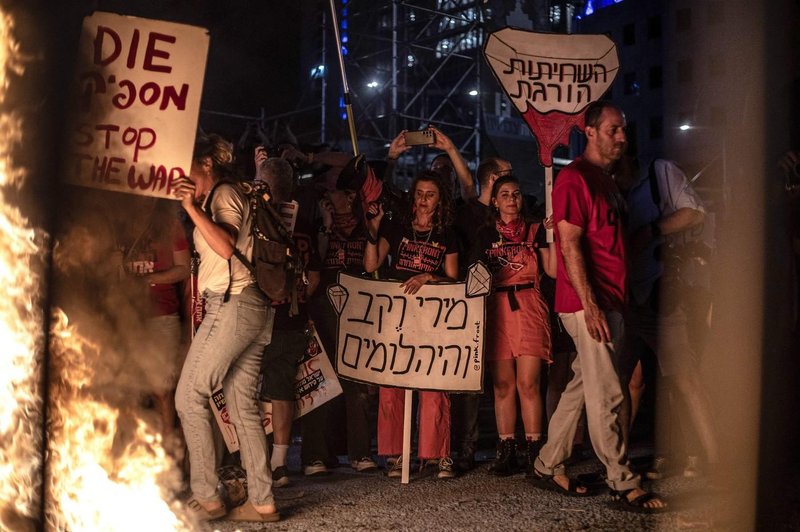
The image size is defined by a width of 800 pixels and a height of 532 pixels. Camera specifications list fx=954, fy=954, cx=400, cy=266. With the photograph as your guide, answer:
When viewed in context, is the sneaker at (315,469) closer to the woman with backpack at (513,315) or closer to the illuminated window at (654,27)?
the woman with backpack at (513,315)

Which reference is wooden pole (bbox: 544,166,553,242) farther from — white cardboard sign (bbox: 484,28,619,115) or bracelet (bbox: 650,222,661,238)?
bracelet (bbox: 650,222,661,238)

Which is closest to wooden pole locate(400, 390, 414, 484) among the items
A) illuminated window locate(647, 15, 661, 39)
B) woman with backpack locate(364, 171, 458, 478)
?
woman with backpack locate(364, 171, 458, 478)

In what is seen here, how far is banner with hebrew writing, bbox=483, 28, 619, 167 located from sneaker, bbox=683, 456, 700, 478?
7.54ft

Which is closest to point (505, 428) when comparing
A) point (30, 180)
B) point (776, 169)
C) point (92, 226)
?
point (776, 169)

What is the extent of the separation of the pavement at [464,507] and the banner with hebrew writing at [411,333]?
69 cm

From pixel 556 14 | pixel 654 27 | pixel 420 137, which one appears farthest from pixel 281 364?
pixel 654 27

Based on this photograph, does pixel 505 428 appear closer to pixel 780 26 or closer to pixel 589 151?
pixel 589 151

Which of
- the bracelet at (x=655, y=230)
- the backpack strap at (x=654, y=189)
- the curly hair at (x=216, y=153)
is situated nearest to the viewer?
the curly hair at (x=216, y=153)

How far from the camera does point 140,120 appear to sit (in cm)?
471

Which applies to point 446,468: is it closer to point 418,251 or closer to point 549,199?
point 418,251

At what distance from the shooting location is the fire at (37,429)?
4113mm

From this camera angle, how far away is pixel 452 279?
21.4 ft

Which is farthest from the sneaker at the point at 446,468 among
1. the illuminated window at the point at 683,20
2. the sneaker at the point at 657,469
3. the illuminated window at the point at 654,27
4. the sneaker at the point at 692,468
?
the illuminated window at the point at 683,20

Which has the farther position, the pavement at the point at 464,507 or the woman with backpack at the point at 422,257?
the woman with backpack at the point at 422,257
